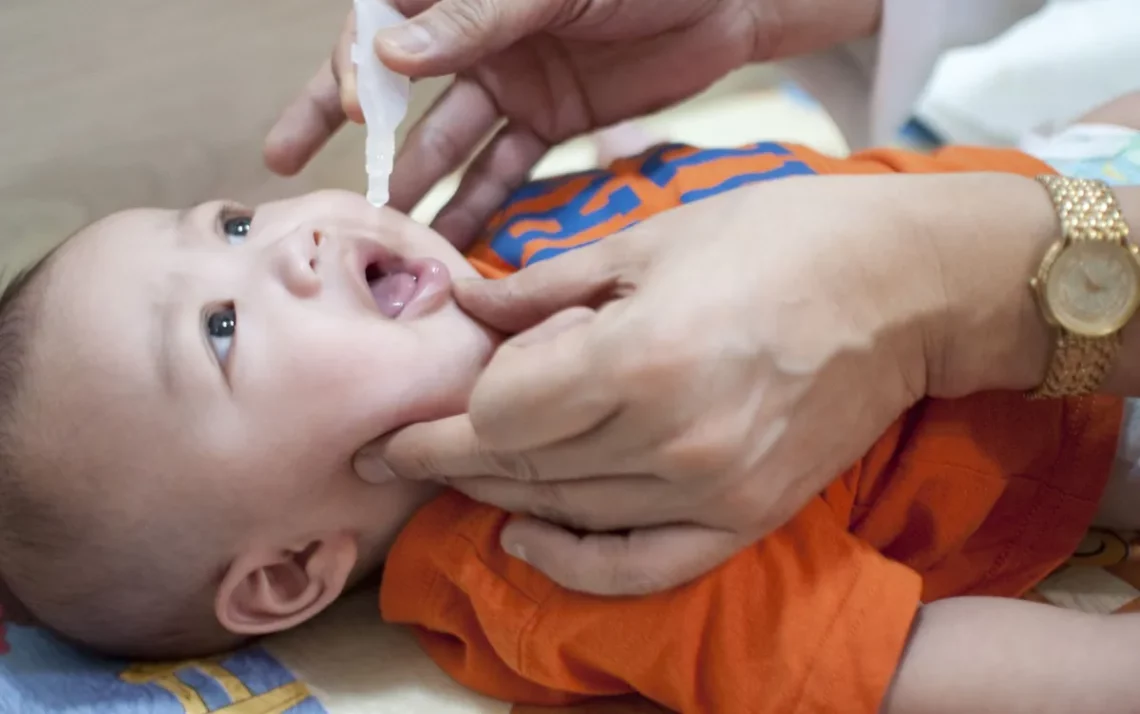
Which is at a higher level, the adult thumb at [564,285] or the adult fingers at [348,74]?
the adult fingers at [348,74]

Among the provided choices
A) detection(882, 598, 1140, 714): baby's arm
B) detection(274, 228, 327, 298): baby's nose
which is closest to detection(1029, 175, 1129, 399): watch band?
detection(882, 598, 1140, 714): baby's arm

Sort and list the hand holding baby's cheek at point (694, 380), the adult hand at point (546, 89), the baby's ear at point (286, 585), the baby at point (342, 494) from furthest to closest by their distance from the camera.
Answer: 1. the adult hand at point (546, 89)
2. the baby's ear at point (286, 585)
3. the baby at point (342, 494)
4. the hand holding baby's cheek at point (694, 380)

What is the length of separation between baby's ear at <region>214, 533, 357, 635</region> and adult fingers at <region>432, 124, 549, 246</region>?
15.3 inches

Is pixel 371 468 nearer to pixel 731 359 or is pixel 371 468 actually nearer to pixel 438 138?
pixel 731 359

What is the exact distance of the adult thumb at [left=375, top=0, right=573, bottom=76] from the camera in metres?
0.85

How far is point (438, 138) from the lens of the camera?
44.3 inches

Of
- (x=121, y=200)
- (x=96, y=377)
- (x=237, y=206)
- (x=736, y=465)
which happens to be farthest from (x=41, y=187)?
(x=736, y=465)

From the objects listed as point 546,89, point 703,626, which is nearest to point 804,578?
point 703,626

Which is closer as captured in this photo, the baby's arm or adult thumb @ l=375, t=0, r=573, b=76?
the baby's arm

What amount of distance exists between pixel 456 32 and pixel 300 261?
26 cm

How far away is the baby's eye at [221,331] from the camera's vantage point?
0.81 meters

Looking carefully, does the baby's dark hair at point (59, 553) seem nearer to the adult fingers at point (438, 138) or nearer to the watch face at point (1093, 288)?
the adult fingers at point (438, 138)

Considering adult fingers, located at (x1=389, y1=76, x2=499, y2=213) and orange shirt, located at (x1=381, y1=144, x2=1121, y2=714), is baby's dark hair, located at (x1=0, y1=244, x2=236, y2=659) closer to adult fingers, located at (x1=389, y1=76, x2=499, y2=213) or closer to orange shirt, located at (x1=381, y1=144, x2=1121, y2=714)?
orange shirt, located at (x1=381, y1=144, x2=1121, y2=714)

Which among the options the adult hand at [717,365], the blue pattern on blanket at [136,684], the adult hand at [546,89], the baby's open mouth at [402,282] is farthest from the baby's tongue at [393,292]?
the blue pattern on blanket at [136,684]
